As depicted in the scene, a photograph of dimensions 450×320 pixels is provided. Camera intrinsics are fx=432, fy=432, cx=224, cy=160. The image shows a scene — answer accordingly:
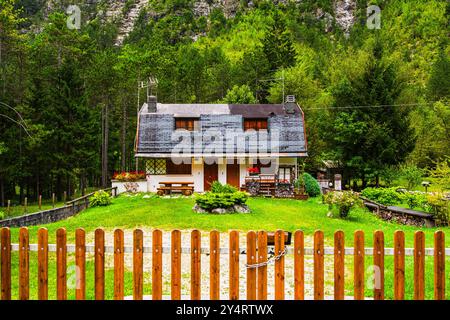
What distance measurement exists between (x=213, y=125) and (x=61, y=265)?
26.4 metres

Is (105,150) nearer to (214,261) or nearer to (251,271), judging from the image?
(214,261)

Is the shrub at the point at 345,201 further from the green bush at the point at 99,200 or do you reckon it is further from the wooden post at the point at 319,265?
the wooden post at the point at 319,265

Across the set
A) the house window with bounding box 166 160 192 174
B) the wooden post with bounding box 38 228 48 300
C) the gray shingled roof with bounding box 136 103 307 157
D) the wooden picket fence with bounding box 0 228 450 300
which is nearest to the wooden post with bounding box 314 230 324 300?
the wooden picket fence with bounding box 0 228 450 300

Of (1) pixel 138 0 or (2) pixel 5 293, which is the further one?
(1) pixel 138 0

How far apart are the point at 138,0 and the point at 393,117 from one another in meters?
106

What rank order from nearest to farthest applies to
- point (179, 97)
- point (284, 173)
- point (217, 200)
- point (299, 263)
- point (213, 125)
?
point (299, 263) → point (217, 200) → point (284, 173) → point (213, 125) → point (179, 97)

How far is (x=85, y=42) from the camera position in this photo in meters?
50.6

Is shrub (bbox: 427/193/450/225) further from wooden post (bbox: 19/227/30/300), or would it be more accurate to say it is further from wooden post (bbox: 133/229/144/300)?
wooden post (bbox: 19/227/30/300)

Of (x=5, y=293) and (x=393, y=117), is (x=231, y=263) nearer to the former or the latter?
(x=5, y=293)

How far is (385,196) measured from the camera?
26047mm

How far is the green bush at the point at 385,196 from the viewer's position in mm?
25594

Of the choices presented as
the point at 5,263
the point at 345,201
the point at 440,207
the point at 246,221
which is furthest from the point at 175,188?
the point at 5,263

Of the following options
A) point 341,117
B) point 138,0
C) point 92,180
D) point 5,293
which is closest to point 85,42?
point 92,180
